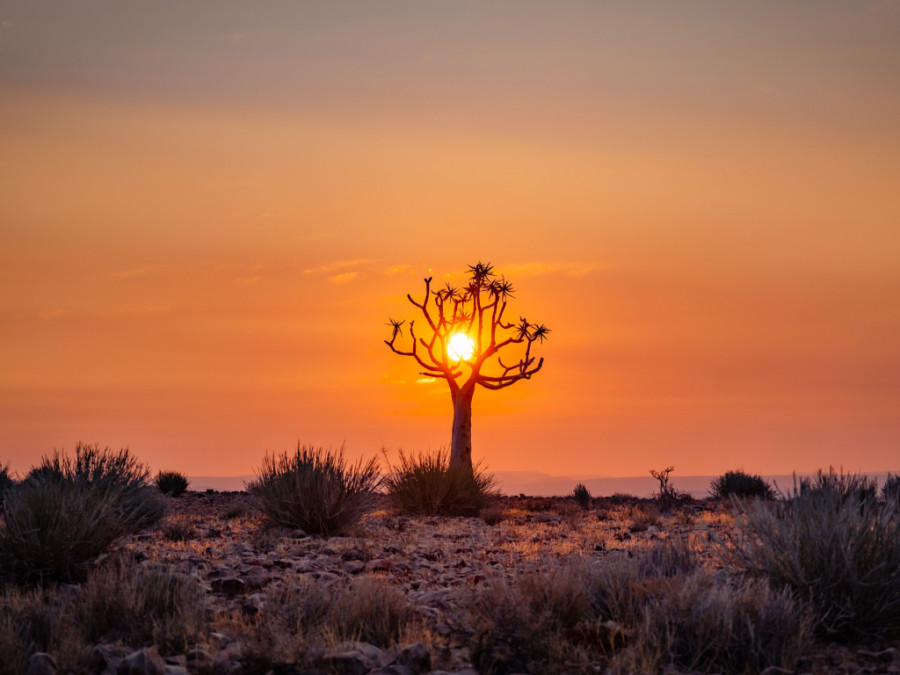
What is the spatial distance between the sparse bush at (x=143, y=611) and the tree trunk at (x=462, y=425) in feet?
73.6

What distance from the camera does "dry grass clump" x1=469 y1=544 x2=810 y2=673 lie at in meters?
7.58

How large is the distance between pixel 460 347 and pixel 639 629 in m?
25.4

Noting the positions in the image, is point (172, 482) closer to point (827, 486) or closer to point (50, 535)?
point (50, 535)

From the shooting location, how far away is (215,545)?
14.7m

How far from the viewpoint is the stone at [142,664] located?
710 centimetres

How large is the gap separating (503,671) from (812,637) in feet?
9.97

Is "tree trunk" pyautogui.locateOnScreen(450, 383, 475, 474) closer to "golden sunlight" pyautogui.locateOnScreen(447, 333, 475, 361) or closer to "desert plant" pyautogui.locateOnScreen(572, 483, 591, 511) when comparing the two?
"golden sunlight" pyautogui.locateOnScreen(447, 333, 475, 361)

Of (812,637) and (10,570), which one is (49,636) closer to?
(10,570)

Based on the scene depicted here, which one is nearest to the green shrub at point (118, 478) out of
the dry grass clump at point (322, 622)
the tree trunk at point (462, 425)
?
the dry grass clump at point (322, 622)

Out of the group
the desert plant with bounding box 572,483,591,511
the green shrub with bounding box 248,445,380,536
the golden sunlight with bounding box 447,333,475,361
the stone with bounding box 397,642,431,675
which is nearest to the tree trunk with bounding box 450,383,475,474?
the golden sunlight with bounding box 447,333,475,361

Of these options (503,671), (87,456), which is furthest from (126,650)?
(87,456)

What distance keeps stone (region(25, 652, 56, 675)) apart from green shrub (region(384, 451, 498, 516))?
14934 mm

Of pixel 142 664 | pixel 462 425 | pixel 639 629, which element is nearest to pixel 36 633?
pixel 142 664

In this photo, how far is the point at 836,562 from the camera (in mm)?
8906
